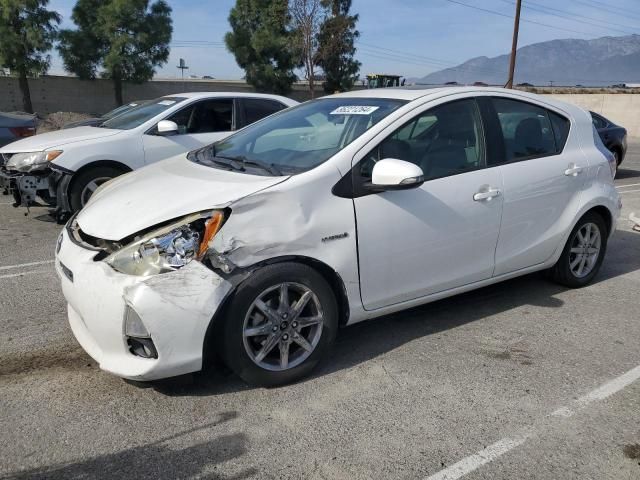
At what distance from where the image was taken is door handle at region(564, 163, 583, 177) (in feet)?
14.5

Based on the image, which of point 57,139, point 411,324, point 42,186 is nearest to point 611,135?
point 411,324

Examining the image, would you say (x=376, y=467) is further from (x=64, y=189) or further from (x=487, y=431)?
(x=64, y=189)

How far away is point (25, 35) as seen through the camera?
29.5 metres

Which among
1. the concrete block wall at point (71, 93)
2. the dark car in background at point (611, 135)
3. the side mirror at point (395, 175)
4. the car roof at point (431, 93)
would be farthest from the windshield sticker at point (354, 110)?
the concrete block wall at point (71, 93)

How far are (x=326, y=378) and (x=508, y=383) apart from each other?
Result: 1060mm

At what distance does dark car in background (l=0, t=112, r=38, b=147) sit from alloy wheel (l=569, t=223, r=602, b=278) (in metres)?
8.09

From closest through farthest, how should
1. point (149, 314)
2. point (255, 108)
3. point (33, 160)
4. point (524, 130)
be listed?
point (149, 314) < point (524, 130) < point (33, 160) < point (255, 108)

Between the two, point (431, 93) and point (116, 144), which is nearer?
point (431, 93)

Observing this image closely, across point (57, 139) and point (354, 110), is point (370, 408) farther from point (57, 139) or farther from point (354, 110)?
point (57, 139)

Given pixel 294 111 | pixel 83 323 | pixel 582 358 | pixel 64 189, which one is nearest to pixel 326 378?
pixel 83 323

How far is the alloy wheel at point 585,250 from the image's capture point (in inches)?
189

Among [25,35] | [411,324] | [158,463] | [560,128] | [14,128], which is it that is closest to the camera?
[158,463]

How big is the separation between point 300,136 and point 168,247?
1.38 m

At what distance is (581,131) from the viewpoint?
468cm
